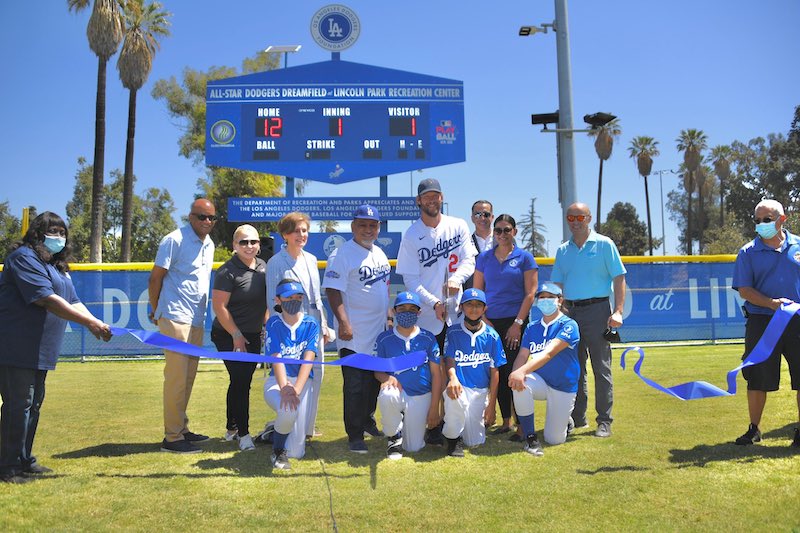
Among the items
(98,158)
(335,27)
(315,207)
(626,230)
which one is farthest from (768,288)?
(626,230)

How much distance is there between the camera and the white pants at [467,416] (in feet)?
16.7

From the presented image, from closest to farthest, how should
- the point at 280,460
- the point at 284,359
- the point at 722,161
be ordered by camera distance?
1. the point at 280,460
2. the point at 284,359
3. the point at 722,161

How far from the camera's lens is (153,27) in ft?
93.2

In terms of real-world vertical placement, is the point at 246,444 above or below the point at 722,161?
below

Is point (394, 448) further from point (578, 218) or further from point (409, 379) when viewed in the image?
point (578, 218)

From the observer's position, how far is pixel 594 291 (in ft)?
19.5

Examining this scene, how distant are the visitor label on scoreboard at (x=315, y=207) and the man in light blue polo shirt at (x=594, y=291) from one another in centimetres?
995

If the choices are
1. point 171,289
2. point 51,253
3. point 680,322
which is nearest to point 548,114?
point 680,322

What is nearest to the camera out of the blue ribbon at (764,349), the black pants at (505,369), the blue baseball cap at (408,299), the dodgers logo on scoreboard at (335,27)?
the blue ribbon at (764,349)

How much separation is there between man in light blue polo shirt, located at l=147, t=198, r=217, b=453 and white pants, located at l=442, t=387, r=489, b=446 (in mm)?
2053

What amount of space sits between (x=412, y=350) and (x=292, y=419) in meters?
1.08

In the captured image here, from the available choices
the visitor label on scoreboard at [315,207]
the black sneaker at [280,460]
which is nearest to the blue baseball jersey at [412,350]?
the black sneaker at [280,460]

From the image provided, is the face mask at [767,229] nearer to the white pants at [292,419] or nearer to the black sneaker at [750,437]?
the black sneaker at [750,437]

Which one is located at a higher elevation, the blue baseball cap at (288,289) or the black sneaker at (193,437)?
the blue baseball cap at (288,289)
